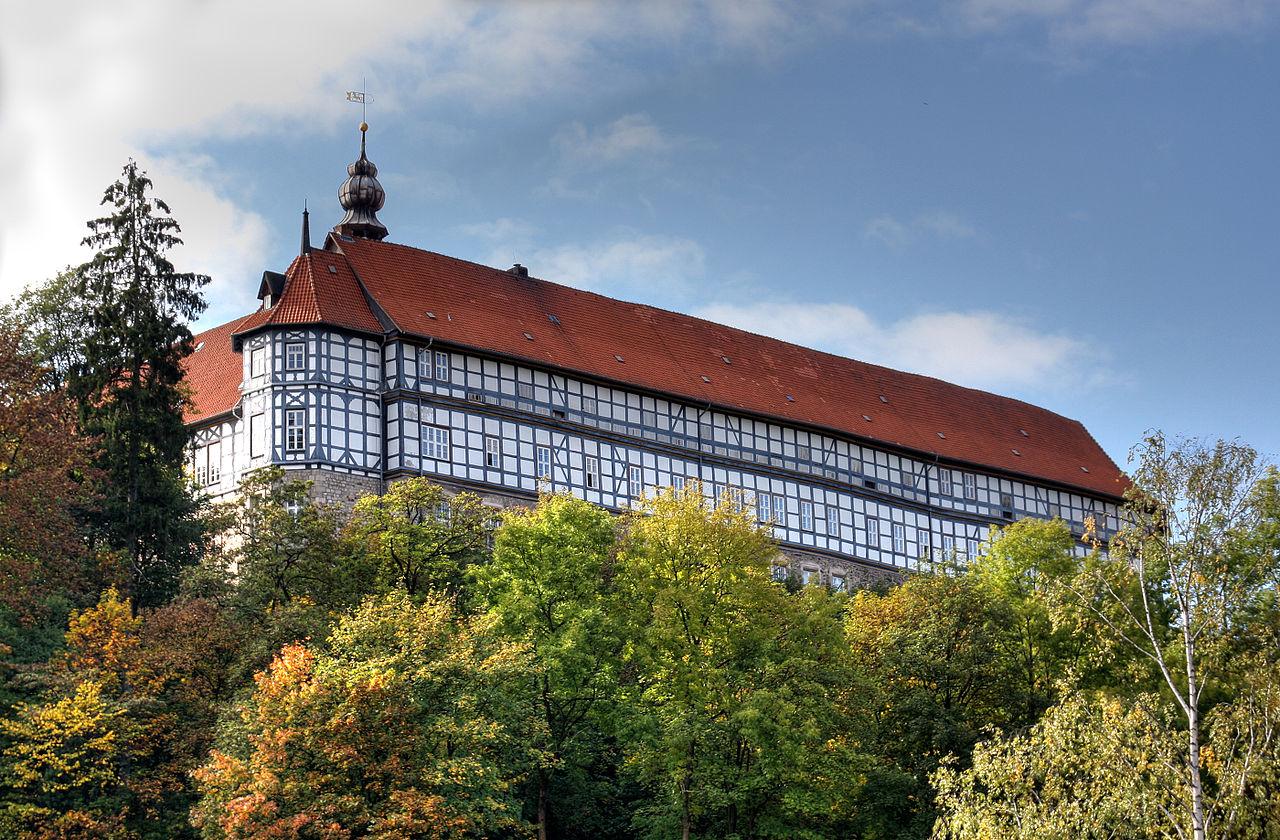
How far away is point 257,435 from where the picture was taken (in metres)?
61.7

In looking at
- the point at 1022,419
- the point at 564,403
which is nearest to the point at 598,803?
the point at 564,403

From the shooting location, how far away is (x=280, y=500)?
1906 inches

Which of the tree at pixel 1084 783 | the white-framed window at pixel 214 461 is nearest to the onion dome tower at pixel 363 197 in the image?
the white-framed window at pixel 214 461

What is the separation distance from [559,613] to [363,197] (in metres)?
39.8

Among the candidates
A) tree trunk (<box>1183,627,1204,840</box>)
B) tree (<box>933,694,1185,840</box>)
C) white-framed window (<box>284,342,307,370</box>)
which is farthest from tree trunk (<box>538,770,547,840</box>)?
white-framed window (<box>284,342,307,370</box>)

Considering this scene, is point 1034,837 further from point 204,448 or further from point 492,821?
point 204,448

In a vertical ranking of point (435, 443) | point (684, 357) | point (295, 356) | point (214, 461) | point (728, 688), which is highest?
point (684, 357)

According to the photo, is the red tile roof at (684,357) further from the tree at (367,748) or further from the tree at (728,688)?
the tree at (367,748)

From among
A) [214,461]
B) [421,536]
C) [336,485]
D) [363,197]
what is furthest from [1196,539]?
[363,197]

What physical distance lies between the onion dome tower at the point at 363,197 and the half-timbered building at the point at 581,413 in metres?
0.09

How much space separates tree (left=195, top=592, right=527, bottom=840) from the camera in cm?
3475

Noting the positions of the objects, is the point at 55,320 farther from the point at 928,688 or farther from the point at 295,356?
the point at 928,688

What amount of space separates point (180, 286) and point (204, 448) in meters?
13.7

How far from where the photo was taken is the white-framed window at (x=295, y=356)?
61.6 metres
